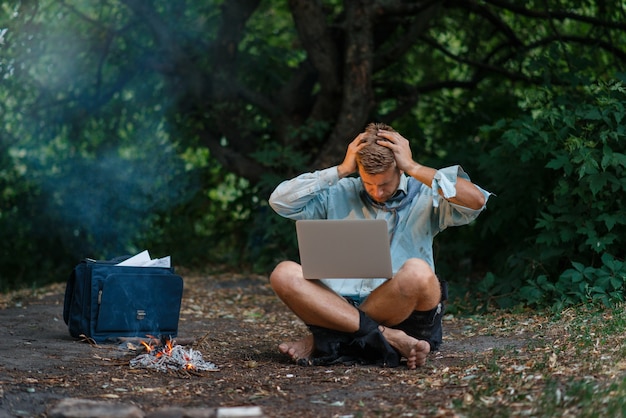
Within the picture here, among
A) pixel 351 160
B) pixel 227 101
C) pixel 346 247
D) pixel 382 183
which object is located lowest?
pixel 346 247

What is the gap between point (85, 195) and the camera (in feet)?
33.3

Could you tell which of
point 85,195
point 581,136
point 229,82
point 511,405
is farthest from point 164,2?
point 511,405

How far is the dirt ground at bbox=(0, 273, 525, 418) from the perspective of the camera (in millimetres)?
3688

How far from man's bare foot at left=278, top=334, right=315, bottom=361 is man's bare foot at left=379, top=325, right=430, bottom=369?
424 mm

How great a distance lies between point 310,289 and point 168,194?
6210mm

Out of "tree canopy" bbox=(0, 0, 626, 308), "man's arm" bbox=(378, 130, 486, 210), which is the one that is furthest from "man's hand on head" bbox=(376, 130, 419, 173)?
"tree canopy" bbox=(0, 0, 626, 308)

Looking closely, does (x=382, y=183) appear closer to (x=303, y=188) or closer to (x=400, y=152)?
(x=400, y=152)

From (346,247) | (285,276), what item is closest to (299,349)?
(285,276)

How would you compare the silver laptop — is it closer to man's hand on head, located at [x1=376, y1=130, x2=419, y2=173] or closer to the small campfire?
man's hand on head, located at [x1=376, y1=130, x2=419, y2=173]

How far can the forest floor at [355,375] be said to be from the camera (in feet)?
11.6

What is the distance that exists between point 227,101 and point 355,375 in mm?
5513

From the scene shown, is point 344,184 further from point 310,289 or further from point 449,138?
point 449,138

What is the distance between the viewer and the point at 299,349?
4617 mm

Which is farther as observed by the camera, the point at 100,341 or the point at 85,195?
the point at 85,195
